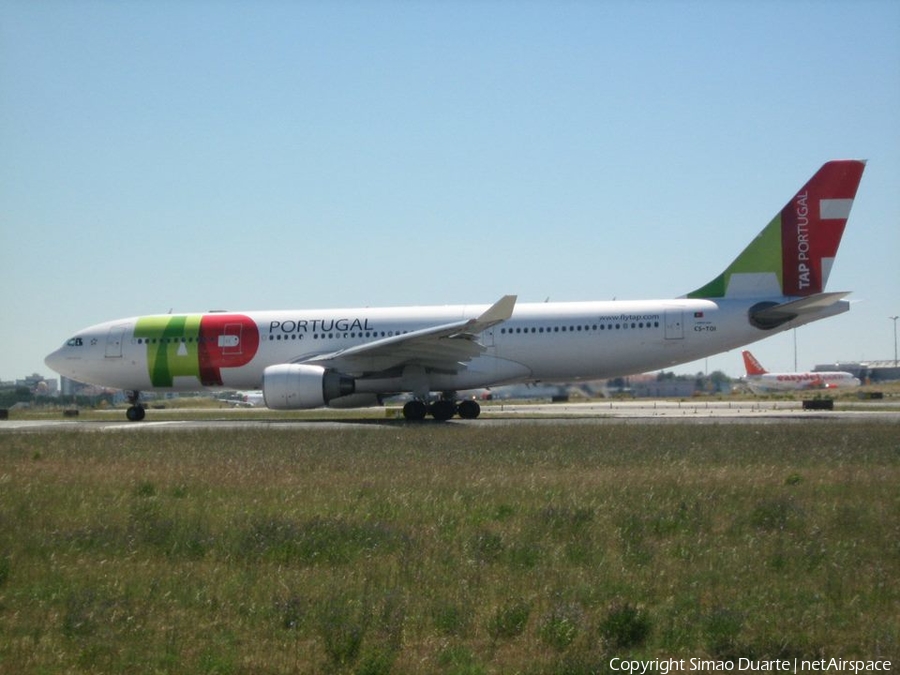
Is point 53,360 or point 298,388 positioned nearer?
point 298,388

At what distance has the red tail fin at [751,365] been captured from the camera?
80.3 m

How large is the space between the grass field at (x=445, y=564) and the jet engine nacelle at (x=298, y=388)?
9.82m

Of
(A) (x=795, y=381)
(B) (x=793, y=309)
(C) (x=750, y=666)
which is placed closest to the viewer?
(C) (x=750, y=666)

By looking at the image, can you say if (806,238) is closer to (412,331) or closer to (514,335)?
(514,335)

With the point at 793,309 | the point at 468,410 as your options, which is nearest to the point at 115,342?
the point at 468,410

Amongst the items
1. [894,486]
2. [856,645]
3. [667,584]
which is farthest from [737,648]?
[894,486]

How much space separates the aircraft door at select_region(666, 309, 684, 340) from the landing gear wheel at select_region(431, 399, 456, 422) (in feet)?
20.9

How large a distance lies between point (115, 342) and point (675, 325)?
1706 centimetres

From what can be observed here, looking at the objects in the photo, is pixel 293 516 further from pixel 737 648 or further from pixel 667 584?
pixel 737 648

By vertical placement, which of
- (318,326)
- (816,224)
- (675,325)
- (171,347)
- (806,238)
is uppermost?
(816,224)

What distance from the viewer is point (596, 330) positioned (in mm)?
26625

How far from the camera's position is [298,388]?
24391mm

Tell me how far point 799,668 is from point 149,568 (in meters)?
5.12

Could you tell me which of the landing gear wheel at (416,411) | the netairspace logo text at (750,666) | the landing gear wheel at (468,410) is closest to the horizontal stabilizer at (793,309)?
the landing gear wheel at (468,410)
